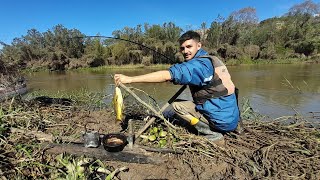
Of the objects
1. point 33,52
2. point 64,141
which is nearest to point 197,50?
point 64,141

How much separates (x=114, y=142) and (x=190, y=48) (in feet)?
4.82

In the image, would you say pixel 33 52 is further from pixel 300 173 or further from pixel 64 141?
pixel 300 173

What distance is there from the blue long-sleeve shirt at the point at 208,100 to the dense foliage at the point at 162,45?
71.5ft

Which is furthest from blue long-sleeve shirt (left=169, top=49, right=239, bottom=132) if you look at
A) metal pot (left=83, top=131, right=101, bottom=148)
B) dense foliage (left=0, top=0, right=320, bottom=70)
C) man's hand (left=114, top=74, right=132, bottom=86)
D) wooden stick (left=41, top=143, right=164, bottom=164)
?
dense foliage (left=0, top=0, right=320, bottom=70)

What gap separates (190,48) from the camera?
348 cm

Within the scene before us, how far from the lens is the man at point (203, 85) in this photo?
3.12m

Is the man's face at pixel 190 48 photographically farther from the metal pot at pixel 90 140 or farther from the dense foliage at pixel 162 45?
the dense foliage at pixel 162 45

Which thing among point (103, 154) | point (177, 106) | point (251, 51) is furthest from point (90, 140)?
point (251, 51)

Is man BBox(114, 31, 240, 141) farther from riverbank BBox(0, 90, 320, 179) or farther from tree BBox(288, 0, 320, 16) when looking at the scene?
tree BBox(288, 0, 320, 16)

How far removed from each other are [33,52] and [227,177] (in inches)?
1146

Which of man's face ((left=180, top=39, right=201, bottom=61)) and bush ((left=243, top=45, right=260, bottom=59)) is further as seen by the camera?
bush ((left=243, top=45, right=260, bottom=59))

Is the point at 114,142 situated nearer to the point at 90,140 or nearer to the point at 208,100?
the point at 90,140

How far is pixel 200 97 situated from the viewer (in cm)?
348

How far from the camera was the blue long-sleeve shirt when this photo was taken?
309cm
